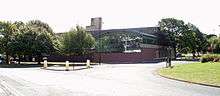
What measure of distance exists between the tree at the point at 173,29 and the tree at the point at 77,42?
25898 millimetres

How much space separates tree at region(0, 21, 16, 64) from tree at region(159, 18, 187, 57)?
120 ft

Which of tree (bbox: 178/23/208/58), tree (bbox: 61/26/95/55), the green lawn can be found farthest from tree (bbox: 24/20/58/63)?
tree (bbox: 178/23/208/58)

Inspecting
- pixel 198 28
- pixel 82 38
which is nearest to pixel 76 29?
pixel 82 38

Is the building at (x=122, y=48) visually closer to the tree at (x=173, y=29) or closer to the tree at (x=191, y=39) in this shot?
the tree at (x=173, y=29)

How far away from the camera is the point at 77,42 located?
64.4m

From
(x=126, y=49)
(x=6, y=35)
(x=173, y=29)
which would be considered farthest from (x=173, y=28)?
(x=6, y=35)

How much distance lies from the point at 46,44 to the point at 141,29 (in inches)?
1173

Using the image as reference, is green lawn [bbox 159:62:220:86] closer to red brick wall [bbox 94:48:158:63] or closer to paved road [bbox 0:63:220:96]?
paved road [bbox 0:63:220:96]

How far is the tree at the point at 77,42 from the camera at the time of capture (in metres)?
64.4

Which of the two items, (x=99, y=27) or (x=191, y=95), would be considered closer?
(x=191, y=95)

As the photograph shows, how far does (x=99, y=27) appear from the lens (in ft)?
281

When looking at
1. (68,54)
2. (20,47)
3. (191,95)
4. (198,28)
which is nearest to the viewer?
(191,95)

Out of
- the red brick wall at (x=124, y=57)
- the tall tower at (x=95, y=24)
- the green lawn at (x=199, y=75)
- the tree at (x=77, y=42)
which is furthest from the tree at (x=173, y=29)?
the green lawn at (x=199, y=75)

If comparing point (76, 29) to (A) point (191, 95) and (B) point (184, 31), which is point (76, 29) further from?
(A) point (191, 95)
